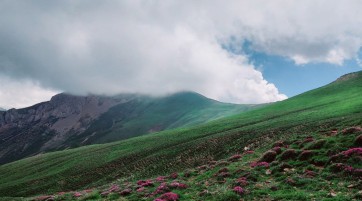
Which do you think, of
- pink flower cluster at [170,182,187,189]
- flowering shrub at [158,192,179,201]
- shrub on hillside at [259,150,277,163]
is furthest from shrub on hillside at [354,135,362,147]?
flowering shrub at [158,192,179,201]

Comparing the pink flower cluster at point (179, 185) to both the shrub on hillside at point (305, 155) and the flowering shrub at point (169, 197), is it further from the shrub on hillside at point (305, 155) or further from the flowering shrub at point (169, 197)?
the shrub on hillside at point (305, 155)

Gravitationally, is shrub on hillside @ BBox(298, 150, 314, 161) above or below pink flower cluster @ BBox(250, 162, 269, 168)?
above

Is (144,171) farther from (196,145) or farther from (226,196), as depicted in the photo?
(226,196)

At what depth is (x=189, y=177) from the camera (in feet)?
122

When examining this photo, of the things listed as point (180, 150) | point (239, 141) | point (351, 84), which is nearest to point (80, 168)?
point (180, 150)

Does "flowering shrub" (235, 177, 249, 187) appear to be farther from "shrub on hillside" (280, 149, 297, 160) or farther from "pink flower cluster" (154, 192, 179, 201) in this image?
→ "shrub on hillside" (280, 149, 297, 160)

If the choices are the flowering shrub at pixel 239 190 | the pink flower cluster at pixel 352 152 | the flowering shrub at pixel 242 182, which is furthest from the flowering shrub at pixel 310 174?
the flowering shrub at pixel 239 190

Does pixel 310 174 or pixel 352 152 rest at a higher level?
pixel 352 152

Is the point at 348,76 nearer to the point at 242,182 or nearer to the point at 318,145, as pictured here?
the point at 318,145

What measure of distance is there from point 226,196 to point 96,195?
49.9ft

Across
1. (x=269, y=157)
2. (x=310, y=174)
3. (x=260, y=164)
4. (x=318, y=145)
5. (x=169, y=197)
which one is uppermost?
(x=318, y=145)

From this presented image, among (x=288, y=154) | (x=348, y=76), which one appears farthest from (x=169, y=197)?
(x=348, y=76)

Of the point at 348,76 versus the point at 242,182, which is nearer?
the point at 242,182

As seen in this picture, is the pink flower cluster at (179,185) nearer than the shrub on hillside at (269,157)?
Yes
